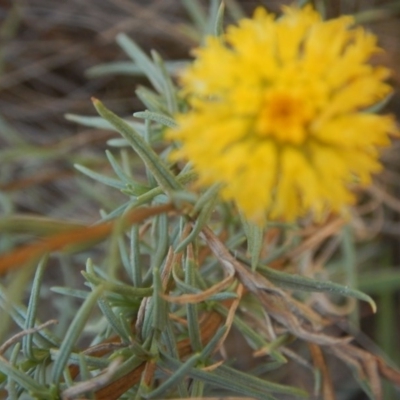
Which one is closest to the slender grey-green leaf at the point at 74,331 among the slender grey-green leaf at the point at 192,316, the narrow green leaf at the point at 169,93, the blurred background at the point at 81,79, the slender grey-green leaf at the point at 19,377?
the slender grey-green leaf at the point at 19,377

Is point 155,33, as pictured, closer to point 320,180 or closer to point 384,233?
point 384,233

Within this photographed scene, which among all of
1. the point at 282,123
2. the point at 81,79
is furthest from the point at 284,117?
the point at 81,79

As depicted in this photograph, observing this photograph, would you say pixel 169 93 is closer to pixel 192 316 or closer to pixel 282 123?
pixel 192 316

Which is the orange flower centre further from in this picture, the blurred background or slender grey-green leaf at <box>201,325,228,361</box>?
the blurred background

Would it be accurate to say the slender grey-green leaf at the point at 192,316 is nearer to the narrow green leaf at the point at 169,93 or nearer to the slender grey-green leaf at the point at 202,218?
the slender grey-green leaf at the point at 202,218

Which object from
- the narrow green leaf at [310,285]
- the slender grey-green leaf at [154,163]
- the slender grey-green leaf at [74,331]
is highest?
the slender grey-green leaf at [154,163]

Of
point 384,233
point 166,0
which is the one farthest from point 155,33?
point 384,233
